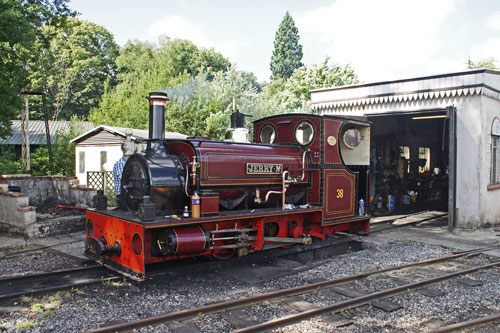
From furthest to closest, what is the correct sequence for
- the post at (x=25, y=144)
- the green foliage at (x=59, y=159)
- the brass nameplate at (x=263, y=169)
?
the green foliage at (x=59, y=159)
the post at (x=25, y=144)
the brass nameplate at (x=263, y=169)

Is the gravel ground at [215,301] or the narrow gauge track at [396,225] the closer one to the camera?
the gravel ground at [215,301]

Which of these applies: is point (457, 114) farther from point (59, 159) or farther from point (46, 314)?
point (59, 159)

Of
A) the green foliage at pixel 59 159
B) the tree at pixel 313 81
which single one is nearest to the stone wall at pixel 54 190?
the green foliage at pixel 59 159

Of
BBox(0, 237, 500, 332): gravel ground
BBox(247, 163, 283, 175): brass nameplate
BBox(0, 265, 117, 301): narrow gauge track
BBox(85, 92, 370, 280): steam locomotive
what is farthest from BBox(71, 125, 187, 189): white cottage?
BBox(0, 237, 500, 332): gravel ground

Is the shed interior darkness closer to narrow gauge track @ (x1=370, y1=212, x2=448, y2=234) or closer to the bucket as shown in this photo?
the bucket

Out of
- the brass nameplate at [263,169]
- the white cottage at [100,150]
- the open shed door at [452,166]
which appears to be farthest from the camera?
the white cottage at [100,150]

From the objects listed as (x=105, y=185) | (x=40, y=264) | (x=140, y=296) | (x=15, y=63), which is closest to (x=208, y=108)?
(x=105, y=185)

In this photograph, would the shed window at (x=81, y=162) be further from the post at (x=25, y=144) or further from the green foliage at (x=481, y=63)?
the green foliage at (x=481, y=63)

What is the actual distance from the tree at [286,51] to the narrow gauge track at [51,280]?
5716 centimetres

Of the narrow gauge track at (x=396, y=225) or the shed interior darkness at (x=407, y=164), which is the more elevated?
the shed interior darkness at (x=407, y=164)

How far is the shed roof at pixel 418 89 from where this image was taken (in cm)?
1028

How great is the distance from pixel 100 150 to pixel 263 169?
11.8m

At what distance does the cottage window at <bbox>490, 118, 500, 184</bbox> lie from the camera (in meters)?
11.2

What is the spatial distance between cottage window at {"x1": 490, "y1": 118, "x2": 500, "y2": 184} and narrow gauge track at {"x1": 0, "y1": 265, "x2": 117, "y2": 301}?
10.8 m
